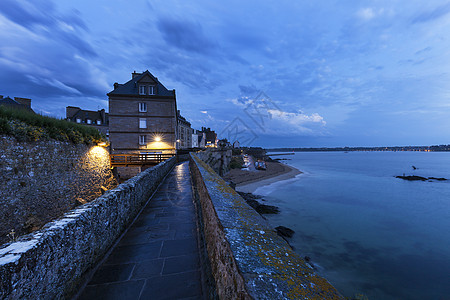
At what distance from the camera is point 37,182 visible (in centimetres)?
803

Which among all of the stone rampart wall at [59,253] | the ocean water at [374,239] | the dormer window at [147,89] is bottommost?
the ocean water at [374,239]

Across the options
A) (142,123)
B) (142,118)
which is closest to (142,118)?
(142,118)

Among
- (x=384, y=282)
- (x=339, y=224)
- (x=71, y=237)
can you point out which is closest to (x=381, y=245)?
(x=339, y=224)

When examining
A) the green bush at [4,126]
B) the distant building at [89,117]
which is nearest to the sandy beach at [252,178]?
the green bush at [4,126]

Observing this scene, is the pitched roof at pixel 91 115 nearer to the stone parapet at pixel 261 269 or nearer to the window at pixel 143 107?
the window at pixel 143 107

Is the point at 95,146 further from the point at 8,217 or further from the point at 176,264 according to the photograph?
the point at 176,264

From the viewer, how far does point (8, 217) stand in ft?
22.5

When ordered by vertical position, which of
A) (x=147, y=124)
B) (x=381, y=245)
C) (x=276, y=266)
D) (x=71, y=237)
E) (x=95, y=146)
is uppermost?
(x=147, y=124)

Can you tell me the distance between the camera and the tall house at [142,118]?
73.4 ft

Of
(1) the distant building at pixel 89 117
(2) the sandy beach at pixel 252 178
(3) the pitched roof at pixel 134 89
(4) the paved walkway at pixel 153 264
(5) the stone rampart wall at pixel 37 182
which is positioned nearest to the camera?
(4) the paved walkway at pixel 153 264

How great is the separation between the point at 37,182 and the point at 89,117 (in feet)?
146

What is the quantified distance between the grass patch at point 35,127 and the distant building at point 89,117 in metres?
36.9

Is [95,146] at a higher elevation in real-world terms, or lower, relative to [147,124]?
lower

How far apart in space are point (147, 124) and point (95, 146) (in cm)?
995
